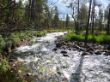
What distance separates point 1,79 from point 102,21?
7721cm

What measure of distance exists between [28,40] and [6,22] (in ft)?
72.3

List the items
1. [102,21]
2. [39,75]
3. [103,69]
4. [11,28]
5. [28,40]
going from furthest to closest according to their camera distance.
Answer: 1. [102,21]
2. [28,40]
3. [103,69]
4. [39,75]
5. [11,28]

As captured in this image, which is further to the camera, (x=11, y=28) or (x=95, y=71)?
(x=95, y=71)

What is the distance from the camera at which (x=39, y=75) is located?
988 cm

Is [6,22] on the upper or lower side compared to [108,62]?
upper

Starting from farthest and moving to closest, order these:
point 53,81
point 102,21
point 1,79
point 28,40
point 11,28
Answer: point 102,21, point 28,40, point 53,81, point 1,79, point 11,28

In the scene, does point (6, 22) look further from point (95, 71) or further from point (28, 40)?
point (28, 40)

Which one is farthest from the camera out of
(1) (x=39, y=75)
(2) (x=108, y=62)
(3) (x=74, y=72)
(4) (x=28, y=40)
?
(4) (x=28, y=40)

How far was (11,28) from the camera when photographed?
361 cm

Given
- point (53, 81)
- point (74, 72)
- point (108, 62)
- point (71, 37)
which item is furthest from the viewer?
point (71, 37)

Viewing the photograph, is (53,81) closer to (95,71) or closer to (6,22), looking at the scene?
(95,71)

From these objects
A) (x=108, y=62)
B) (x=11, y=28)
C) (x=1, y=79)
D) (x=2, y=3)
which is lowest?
(x=108, y=62)

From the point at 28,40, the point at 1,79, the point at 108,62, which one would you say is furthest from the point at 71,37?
the point at 1,79

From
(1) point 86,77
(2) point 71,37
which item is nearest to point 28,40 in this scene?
(2) point 71,37
